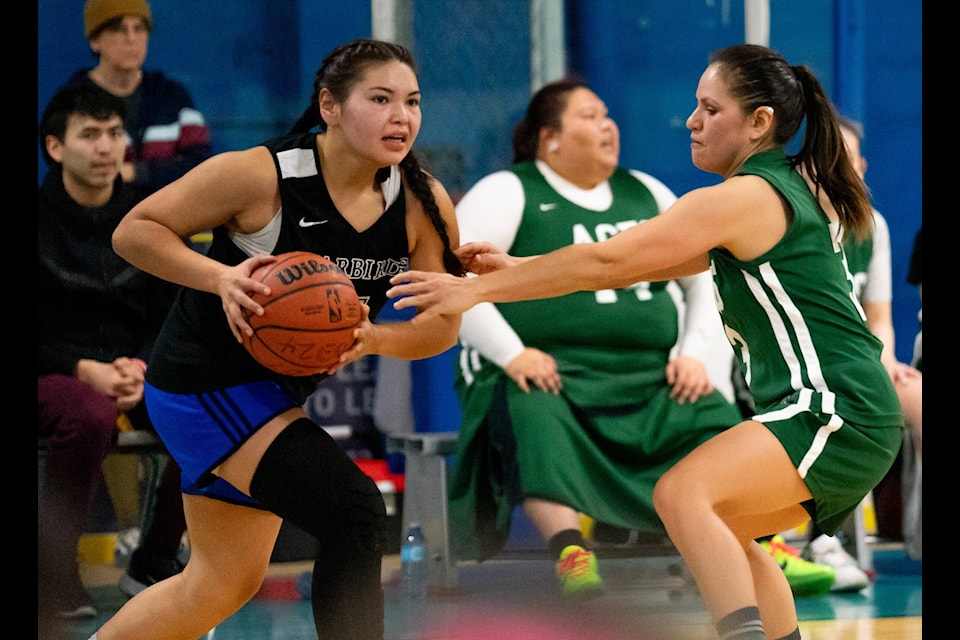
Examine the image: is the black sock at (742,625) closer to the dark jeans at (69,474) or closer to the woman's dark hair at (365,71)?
the woman's dark hair at (365,71)

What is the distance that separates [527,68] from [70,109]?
2.57 meters

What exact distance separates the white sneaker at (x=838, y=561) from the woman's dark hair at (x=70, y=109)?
324cm

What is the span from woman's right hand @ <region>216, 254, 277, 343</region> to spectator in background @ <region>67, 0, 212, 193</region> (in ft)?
7.41

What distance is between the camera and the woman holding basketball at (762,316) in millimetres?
2799

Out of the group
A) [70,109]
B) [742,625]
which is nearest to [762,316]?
[742,625]

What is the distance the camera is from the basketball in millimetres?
2779

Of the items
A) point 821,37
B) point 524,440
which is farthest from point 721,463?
point 821,37

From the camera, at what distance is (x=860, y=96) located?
611cm

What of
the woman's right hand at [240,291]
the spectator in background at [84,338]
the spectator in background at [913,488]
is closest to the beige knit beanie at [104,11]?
the spectator in background at [84,338]

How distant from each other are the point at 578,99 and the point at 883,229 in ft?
4.79

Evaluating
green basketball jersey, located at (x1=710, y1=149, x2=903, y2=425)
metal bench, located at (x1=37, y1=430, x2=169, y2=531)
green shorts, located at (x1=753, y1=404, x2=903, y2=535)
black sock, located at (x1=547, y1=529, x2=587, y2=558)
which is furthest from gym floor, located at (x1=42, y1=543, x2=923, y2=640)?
green basketball jersey, located at (x1=710, y1=149, x2=903, y2=425)

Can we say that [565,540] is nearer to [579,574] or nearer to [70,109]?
[579,574]

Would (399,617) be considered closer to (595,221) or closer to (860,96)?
(595,221)

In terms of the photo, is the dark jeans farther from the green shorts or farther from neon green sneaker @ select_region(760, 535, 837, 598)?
the green shorts
